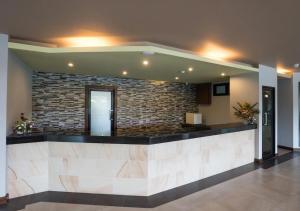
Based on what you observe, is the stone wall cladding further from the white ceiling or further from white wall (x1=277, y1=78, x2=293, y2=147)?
white wall (x1=277, y1=78, x2=293, y2=147)

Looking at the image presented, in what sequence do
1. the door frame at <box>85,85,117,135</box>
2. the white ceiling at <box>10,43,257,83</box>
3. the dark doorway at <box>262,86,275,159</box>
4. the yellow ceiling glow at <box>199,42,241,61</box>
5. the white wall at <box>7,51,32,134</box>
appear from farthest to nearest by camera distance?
the dark doorway at <box>262,86,275,159</box>
the door frame at <box>85,85,117,135</box>
the yellow ceiling glow at <box>199,42,241,61</box>
the white wall at <box>7,51,32,134</box>
the white ceiling at <box>10,43,257,83</box>

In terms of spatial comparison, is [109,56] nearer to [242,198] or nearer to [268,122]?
[242,198]

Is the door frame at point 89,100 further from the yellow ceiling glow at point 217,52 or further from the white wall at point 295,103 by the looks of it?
the white wall at point 295,103

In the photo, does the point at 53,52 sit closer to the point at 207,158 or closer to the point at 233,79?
the point at 207,158

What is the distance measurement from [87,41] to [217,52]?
241 cm

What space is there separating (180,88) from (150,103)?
1325mm

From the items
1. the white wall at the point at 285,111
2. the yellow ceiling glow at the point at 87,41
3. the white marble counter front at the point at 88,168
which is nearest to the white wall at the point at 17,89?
the white marble counter front at the point at 88,168

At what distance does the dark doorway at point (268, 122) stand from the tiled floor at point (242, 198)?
1668mm

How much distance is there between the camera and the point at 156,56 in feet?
11.7

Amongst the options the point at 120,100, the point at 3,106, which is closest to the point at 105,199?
the point at 3,106

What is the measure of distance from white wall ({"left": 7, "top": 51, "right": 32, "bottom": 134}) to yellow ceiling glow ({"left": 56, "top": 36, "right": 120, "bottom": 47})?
851 mm

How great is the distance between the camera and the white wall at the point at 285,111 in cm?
702

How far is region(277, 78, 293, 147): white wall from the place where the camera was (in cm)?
702

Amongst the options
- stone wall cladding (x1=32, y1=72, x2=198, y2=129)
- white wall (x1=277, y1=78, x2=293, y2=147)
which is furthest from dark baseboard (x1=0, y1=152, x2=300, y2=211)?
white wall (x1=277, y1=78, x2=293, y2=147)
